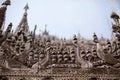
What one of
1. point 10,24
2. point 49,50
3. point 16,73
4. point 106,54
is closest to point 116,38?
point 106,54

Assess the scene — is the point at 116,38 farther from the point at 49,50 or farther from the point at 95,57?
the point at 49,50

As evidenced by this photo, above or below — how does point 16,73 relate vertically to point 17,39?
below

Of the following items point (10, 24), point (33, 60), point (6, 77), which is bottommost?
point (6, 77)

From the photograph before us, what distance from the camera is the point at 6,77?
826 cm

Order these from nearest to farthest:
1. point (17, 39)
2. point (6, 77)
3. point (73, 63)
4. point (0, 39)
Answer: point (6, 77) < point (73, 63) < point (0, 39) < point (17, 39)

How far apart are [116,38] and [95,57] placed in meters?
2.05

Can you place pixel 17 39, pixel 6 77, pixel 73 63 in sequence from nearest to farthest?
pixel 6 77
pixel 73 63
pixel 17 39

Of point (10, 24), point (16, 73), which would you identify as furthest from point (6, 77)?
point (10, 24)

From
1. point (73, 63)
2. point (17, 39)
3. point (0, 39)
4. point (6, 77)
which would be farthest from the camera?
point (17, 39)

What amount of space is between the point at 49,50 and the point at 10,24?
3.67m

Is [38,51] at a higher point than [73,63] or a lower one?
higher

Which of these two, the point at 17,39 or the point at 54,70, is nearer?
the point at 54,70

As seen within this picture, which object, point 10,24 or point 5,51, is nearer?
point 5,51

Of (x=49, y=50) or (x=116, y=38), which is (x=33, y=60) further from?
(x=116, y=38)
